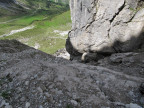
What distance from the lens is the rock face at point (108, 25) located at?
17203 mm

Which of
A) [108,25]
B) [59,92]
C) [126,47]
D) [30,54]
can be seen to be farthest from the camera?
[108,25]

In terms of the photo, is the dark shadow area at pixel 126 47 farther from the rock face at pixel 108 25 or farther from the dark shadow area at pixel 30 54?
the dark shadow area at pixel 30 54

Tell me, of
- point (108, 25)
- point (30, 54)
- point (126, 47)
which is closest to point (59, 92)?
point (30, 54)

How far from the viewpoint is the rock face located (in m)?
17.2

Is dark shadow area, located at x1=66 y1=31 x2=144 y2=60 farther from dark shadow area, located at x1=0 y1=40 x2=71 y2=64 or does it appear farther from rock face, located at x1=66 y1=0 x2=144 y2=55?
dark shadow area, located at x1=0 y1=40 x2=71 y2=64

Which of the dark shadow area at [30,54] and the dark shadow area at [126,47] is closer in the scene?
the dark shadow area at [30,54]

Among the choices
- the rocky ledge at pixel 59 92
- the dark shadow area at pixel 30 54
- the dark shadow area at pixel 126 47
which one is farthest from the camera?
the dark shadow area at pixel 126 47

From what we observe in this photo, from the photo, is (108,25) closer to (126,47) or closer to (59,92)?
(126,47)

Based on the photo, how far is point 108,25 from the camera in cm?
2083

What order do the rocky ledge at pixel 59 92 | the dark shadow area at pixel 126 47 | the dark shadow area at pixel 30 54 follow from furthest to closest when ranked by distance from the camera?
the dark shadow area at pixel 126 47 < the dark shadow area at pixel 30 54 < the rocky ledge at pixel 59 92

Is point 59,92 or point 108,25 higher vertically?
point 108,25

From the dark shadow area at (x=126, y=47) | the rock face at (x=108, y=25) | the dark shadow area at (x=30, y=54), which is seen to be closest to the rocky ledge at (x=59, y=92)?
the dark shadow area at (x=30, y=54)

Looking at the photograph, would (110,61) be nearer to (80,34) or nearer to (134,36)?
(134,36)

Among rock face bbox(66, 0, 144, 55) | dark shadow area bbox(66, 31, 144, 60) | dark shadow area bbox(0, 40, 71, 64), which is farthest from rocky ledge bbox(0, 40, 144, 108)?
rock face bbox(66, 0, 144, 55)
